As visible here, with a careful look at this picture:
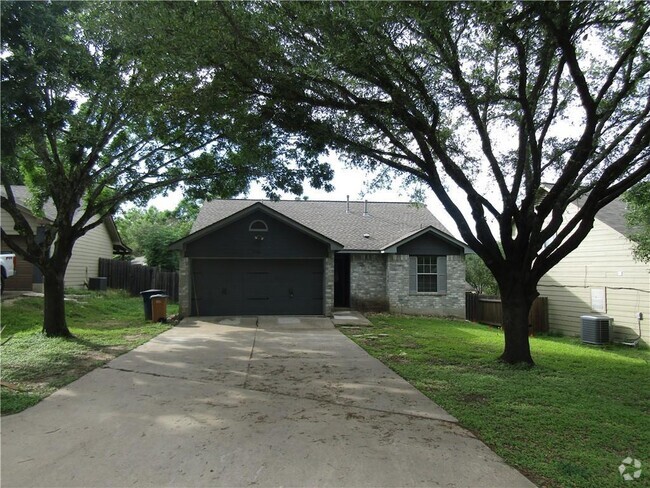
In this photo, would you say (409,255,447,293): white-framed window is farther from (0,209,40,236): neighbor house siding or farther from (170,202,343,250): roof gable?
(0,209,40,236): neighbor house siding

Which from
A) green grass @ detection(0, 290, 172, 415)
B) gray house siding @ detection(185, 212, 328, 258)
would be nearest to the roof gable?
gray house siding @ detection(185, 212, 328, 258)

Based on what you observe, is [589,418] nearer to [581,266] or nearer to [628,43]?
Result: [628,43]

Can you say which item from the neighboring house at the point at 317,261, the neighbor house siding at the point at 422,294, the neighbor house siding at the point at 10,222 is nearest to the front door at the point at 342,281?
the neighboring house at the point at 317,261

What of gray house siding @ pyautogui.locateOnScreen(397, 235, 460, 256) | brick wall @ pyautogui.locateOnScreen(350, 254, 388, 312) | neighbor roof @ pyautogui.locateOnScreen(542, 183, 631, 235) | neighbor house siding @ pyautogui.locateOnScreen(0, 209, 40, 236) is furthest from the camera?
gray house siding @ pyautogui.locateOnScreen(397, 235, 460, 256)

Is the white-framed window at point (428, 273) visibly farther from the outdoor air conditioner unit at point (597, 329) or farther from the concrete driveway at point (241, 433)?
the concrete driveway at point (241, 433)

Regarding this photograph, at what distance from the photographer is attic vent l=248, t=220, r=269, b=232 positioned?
1636 cm

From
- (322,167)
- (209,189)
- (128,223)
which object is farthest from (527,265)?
(128,223)

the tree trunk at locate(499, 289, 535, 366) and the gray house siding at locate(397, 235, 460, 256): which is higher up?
the gray house siding at locate(397, 235, 460, 256)

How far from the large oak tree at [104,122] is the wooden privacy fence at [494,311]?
1044cm

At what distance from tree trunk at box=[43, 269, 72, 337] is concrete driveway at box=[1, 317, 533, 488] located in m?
3.71

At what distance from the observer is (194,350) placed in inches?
383

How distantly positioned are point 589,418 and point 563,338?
40.2ft

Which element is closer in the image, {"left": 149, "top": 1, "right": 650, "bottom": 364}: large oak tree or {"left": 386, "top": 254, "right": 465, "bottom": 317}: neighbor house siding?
{"left": 149, "top": 1, "right": 650, "bottom": 364}: large oak tree

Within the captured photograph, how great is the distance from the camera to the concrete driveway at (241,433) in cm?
378
